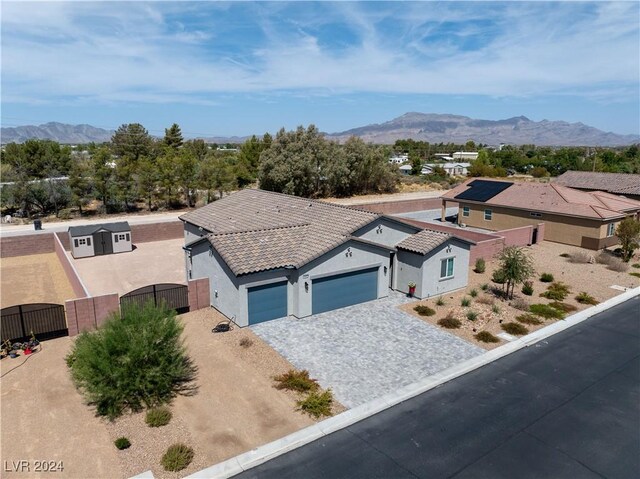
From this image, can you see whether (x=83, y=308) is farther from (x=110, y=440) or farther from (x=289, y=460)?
(x=289, y=460)

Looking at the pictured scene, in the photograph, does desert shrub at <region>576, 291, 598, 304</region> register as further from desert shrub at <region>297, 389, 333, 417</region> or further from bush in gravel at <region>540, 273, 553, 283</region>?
desert shrub at <region>297, 389, 333, 417</region>

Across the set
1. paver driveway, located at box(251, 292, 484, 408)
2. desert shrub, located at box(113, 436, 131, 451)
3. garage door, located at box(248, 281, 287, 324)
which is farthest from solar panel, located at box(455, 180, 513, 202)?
desert shrub, located at box(113, 436, 131, 451)

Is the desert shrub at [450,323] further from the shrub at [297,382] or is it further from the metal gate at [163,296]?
the metal gate at [163,296]

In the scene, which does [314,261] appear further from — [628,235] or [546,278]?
[628,235]

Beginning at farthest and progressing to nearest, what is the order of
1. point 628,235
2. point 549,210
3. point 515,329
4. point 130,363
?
point 549,210, point 628,235, point 515,329, point 130,363

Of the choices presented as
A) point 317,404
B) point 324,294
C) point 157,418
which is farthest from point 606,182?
point 157,418

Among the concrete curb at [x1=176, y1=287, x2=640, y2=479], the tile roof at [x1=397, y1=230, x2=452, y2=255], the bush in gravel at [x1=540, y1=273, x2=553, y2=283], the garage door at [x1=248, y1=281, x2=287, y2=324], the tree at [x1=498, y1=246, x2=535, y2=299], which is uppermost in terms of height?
the tile roof at [x1=397, y1=230, x2=452, y2=255]
